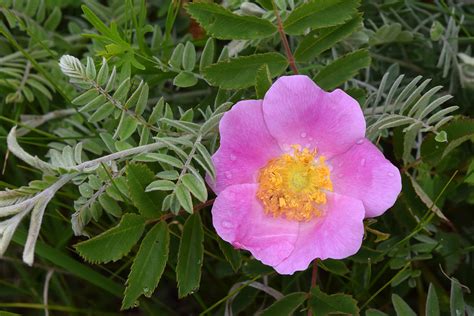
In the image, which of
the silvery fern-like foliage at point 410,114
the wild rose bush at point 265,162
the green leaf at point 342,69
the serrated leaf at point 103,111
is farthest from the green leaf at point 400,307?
the serrated leaf at point 103,111

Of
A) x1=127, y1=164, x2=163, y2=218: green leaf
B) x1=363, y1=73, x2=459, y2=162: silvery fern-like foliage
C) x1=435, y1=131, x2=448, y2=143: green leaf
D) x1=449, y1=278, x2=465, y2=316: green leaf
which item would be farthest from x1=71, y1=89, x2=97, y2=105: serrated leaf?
x1=449, y1=278, x2=465, y2=316: green leaf

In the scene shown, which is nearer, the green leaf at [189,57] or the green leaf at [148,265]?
the green leaf at [148,265]

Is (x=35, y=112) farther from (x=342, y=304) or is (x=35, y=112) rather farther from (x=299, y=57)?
(x=342, y=304)

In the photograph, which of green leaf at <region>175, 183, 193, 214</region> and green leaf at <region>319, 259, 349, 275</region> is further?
green leaf at <region>319, 259, 349, 275</region>

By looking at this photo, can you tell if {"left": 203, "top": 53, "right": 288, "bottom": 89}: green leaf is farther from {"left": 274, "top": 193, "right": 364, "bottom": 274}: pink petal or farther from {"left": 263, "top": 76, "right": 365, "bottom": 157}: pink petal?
{"left": 274, "top": 193, "right": 364, "bottom": 274}: pink petal

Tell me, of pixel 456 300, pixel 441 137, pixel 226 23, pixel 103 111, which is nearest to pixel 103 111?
pixel 103 111

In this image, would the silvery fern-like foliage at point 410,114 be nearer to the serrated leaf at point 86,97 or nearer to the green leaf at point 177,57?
the green leaf at point 177,57
